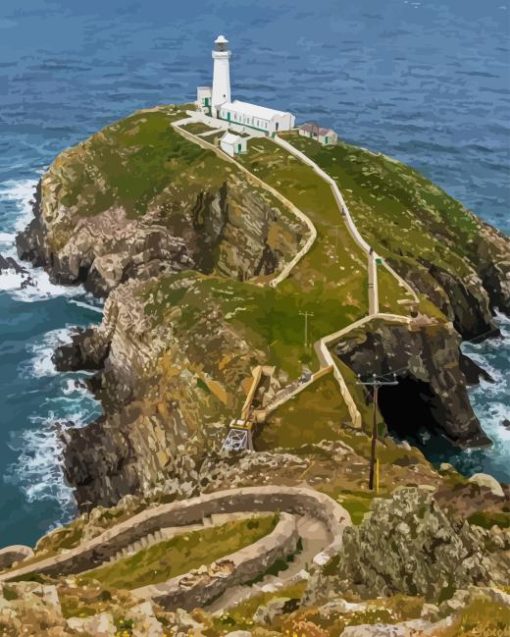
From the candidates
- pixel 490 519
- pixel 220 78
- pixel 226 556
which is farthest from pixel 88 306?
pixel 490 519

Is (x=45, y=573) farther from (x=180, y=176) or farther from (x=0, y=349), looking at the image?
(x=180, y=176)

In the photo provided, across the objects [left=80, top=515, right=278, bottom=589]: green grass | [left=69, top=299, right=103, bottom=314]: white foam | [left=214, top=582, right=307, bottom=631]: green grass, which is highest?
[left=214, top=582, right=307, bottom=631]: green grass

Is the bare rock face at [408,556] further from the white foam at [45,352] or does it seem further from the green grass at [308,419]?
the white foam at [45,352]

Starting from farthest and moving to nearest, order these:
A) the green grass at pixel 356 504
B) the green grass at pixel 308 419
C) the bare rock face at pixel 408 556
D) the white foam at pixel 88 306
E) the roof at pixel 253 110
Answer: the roof at pixel 253 110, the white foam at pixel 88 306, the green grass at pixel 308 419, the green grass at pixel 356 504, the bare rock face at pixel 408 556

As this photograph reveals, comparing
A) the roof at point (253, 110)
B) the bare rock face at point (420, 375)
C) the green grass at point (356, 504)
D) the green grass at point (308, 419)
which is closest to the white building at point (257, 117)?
the roof at point (253, 110)

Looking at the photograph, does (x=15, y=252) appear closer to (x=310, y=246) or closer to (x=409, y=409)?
(x=310, y=246)

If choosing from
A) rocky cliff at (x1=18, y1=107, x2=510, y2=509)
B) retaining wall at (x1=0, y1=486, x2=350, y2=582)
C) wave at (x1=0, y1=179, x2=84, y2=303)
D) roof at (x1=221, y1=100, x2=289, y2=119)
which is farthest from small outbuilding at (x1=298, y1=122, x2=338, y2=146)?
retaining wall at (x1=0, y1=486, x2=350, y2=582)

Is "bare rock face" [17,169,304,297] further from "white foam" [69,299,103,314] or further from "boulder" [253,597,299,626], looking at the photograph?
"boulder" [253,597,299,626]

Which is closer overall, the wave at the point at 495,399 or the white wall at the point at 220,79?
the wave at the point at 495,399
